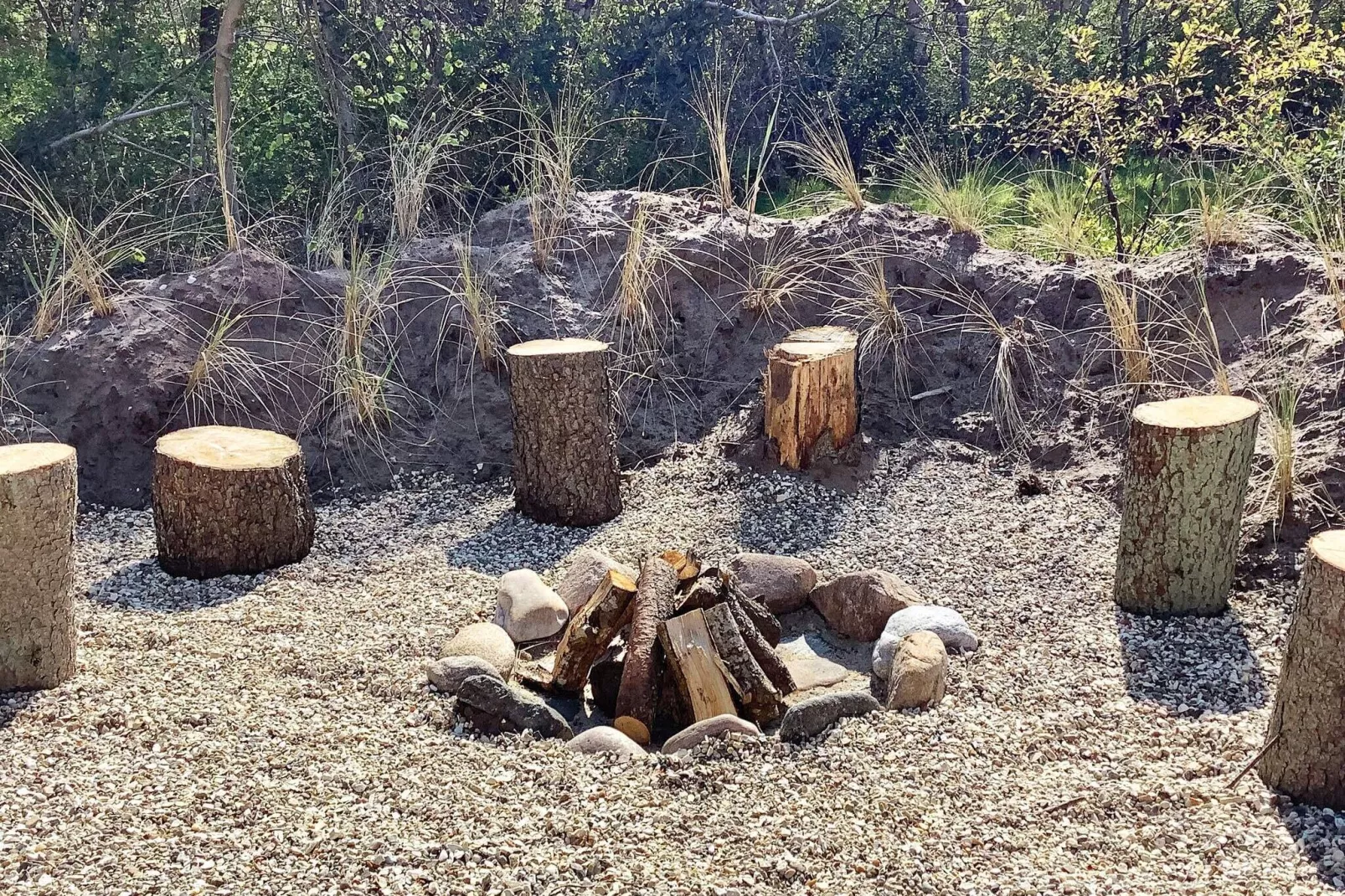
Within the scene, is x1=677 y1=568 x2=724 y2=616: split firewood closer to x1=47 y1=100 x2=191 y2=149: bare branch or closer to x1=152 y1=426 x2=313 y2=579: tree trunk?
x1=152 y1=426 x2=313 y2=579: tree trunk

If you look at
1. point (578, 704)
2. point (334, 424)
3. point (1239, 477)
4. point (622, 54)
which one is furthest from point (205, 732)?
point (622, 54)

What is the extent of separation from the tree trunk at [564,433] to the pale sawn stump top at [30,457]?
5.87 feet

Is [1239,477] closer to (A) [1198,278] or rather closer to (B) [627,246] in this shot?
(A) [1198,278]

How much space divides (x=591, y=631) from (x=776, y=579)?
0.86 m

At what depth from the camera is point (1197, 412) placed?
375 cm

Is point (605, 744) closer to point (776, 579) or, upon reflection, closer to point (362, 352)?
point (776, 579)

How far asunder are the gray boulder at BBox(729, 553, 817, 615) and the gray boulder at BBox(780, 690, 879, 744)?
83 cm

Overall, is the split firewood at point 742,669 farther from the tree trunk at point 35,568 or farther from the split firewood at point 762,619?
the tree trunk at point 35,568

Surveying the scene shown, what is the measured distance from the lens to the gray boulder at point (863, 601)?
3.81 m

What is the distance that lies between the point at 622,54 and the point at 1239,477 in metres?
5.43

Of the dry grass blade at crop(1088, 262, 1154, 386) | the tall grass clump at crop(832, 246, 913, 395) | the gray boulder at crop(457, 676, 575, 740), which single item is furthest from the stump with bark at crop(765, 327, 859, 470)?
the gray boulder at crop(457, 676, 575, 740)

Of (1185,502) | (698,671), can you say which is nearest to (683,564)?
(698,671)

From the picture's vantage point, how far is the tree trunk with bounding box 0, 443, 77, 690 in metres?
3.25

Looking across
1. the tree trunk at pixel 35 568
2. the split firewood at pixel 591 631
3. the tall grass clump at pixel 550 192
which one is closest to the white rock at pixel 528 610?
the split firewood at pixel 591 631
